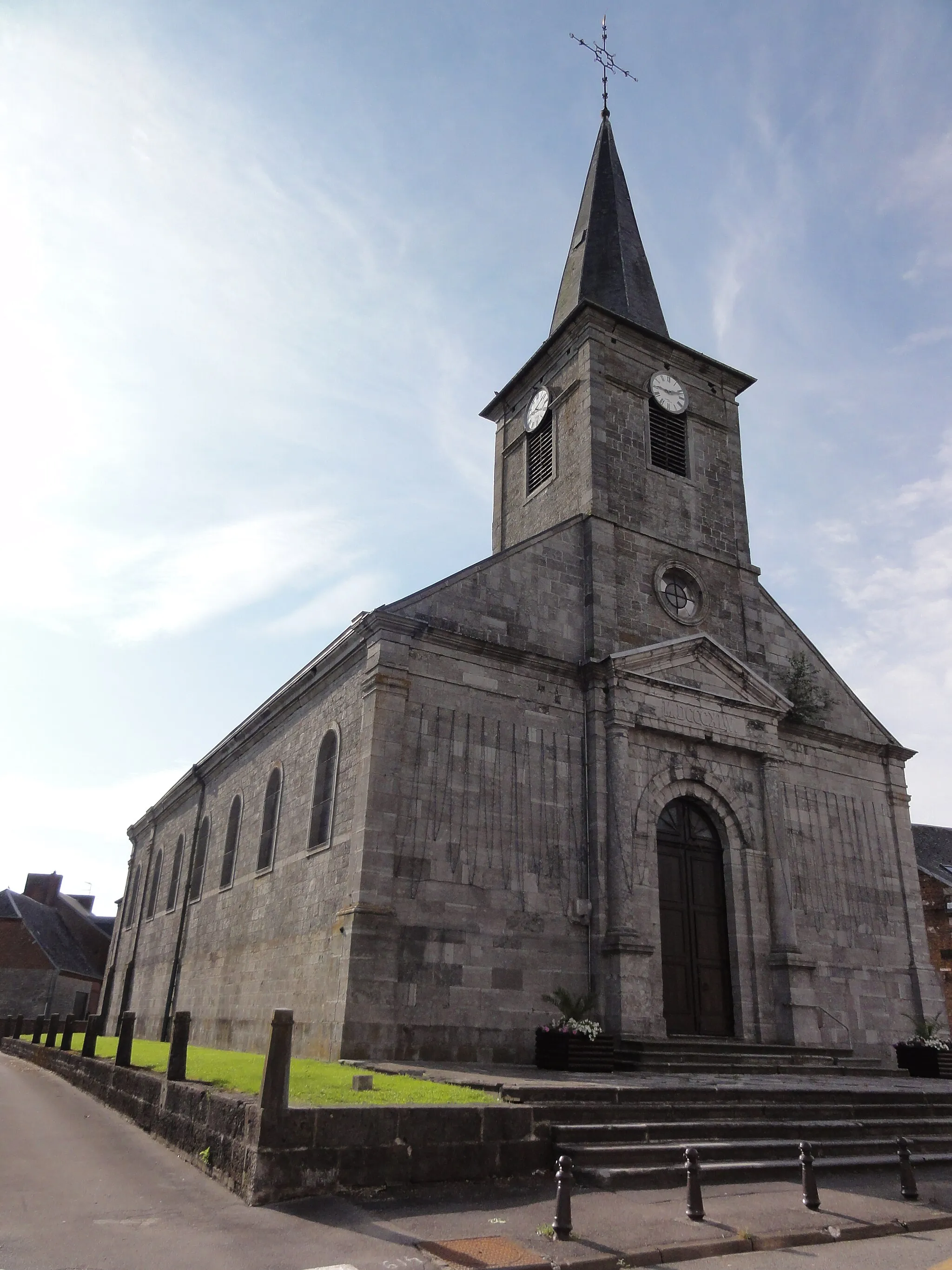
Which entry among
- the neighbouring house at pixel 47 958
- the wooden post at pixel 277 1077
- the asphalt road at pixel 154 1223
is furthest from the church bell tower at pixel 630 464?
the neighbouring house at pixel 47 958

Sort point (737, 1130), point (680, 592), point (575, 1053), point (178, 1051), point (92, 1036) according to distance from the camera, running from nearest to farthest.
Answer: point (737, 1130) < point (178, 1051) < point (575, 1053) < point (92, 1036) < point (680, 592)

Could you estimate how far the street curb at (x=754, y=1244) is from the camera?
6125 mm

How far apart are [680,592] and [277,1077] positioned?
13.8 metres

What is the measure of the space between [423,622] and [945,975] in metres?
22.4

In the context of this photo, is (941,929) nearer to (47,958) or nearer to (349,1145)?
(349,1145)

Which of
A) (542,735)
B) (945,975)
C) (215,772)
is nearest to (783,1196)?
(542,735)

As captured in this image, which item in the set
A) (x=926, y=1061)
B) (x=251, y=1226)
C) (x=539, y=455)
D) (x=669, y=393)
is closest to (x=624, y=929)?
(x=926, y=1061)

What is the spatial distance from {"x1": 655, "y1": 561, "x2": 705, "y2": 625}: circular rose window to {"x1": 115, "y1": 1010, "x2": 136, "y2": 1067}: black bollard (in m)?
11.9

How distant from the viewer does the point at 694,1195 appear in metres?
7.09

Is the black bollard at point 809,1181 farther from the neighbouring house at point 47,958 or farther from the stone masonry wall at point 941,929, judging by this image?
the neighbouring house at point 47,958

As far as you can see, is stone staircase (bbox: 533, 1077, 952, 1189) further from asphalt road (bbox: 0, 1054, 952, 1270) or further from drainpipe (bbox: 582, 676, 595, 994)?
drainpipe (bbox: 582, 676, 595, 994)

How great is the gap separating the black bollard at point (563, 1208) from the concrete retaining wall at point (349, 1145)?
1380 mm

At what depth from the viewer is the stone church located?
14148mm

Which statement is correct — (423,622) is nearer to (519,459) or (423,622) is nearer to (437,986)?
(437,986)
